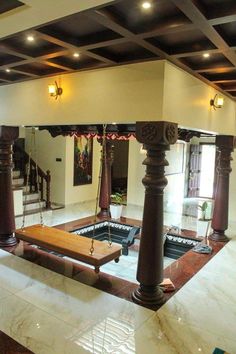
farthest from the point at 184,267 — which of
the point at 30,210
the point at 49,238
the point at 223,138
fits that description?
the point at 30,210

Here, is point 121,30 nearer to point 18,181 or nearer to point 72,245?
point 72,245

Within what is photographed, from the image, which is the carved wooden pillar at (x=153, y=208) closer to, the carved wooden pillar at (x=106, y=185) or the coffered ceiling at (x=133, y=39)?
the coffered ceiling at (x=133, y=39)

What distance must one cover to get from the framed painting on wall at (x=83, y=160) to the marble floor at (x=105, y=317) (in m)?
5.36

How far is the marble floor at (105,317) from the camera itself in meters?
2.65

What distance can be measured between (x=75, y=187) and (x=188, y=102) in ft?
20.8

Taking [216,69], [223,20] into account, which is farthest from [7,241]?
[223,20]

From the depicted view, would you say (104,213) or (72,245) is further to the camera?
(104,213)

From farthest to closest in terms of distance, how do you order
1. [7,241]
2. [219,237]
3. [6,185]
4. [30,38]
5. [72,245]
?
[219,237]
[7,241]
[6,185]
[72,245]
[30,38]

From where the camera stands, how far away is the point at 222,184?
18.2 feet

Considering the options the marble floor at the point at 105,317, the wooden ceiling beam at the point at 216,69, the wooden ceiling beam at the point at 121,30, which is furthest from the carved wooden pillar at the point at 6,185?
the wooden ceiling beam at the point at 216,69

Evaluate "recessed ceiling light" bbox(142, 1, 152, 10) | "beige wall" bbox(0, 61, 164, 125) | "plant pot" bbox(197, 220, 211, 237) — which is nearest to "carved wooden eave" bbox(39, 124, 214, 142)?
"plant pot" bbox(197, 220, 211, 237)

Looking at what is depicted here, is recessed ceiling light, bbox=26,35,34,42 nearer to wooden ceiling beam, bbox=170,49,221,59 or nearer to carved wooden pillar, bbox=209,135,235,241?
wooden ceiling beam, bbox=170,49,221,59

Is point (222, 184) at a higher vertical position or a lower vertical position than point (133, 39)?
lower

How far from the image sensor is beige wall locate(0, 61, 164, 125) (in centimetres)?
300
